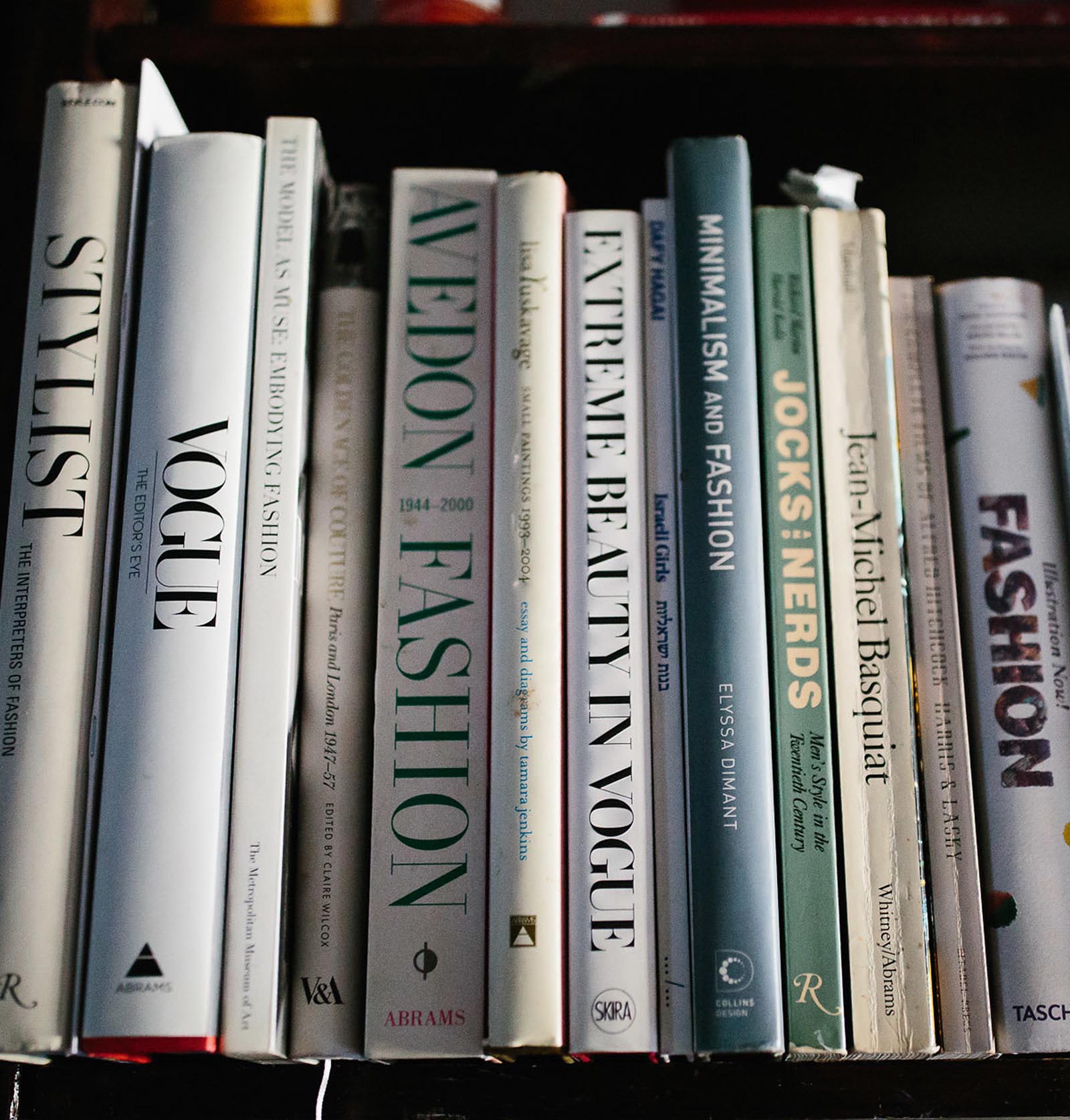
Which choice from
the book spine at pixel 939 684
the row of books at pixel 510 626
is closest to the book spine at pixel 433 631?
the row of books at pixel 510 626

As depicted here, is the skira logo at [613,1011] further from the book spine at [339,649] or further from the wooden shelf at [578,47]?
the wooden shelf at [578,47]

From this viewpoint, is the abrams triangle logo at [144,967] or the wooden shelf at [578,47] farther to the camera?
the wooden shelf at [578,47]

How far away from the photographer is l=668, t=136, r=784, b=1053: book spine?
471 mm

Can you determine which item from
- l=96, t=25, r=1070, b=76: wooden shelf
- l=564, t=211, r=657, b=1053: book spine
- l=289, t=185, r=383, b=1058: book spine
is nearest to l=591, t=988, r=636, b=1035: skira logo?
l=564, t=211, r=657, b=1053: book spine

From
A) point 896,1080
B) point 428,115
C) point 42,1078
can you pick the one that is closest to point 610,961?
point 896,1080

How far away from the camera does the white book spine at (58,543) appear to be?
0.46 meters

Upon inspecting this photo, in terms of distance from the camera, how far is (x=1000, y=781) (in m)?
0.52

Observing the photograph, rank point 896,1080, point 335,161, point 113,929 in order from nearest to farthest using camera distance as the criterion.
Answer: point 113,929 → point 896,1080 → point 335,161

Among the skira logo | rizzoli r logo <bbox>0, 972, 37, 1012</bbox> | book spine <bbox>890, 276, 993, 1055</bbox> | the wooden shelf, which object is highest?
the wooden shelf

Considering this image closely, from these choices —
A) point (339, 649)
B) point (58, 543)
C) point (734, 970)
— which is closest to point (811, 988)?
point (734, 970)

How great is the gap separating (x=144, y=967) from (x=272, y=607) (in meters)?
0.16

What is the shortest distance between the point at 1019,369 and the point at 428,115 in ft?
1.15

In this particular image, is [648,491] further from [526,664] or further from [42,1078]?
[42,1078]

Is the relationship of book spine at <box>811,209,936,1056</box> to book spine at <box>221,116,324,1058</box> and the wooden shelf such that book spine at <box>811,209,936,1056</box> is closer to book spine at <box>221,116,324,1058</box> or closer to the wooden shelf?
the wooden shelf
